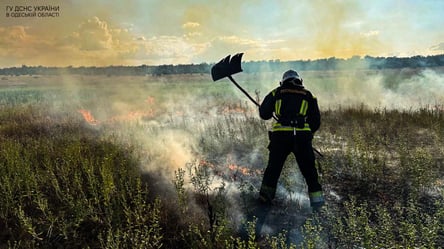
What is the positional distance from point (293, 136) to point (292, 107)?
0.42 m

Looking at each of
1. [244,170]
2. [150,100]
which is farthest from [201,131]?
[244,170]

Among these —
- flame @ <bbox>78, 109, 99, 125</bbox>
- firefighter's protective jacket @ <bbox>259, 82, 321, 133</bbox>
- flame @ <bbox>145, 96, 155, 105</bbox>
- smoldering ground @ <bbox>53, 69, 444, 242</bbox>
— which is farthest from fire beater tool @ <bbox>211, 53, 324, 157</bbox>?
flame @ <bbox>145, 96, 155, 105</bbox>

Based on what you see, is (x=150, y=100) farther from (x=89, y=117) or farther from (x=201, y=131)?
(x=201, y=131)

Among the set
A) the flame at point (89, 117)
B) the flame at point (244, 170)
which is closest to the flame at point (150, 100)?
the flame at point (89, 117)

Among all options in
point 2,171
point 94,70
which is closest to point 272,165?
point 2,171

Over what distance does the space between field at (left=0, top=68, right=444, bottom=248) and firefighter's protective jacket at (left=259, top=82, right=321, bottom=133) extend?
3.51 ft

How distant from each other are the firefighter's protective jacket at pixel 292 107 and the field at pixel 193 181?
107 cm

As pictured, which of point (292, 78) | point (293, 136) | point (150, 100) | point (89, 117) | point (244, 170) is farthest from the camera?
point (150, 100)

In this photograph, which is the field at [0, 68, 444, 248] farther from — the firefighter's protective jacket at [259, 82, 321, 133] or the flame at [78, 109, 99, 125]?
the firefighter's protective jacket at [259, 82, 321, 133]

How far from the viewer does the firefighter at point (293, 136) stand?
4.93 m

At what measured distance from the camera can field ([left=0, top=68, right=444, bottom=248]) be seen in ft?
13.7

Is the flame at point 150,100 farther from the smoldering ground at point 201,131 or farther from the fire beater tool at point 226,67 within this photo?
the fire beater tool at point 226,67

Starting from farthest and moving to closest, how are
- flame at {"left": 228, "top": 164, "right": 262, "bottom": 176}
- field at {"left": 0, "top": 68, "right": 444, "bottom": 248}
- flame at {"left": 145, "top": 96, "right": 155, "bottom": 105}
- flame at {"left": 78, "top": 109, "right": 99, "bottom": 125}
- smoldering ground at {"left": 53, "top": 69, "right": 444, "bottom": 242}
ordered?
flame at {"left": 145, "top": 96, "right": 155, "bottom": 105}
flame at {"left": 78, "top": 109, "right": 99, "bottom": 125}
flame at {"left": 228, "top": 164, "right": 262, "bottom": 176}
smoldering ground at {"left": 53, "top": 69, "right": 444, "bottom": 242}
field at {"left": 0, "top": 68, "right": 444, "bottom": 248}

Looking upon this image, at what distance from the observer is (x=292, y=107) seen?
4961mm
